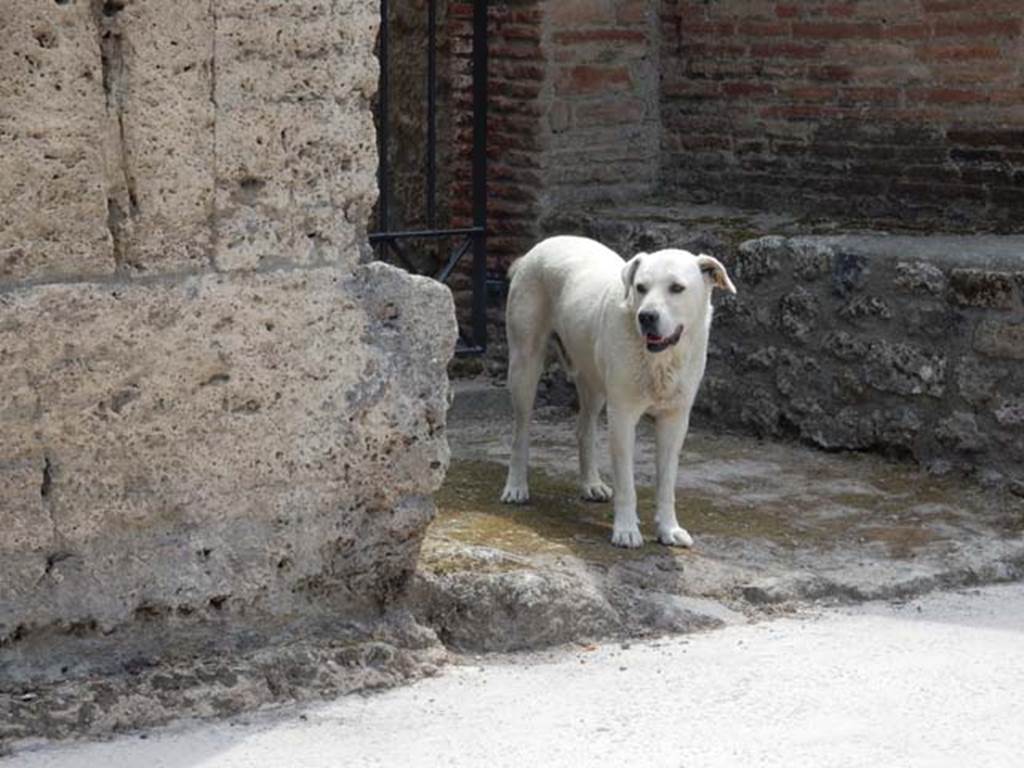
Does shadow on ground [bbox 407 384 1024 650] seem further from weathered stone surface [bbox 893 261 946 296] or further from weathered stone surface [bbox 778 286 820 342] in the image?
weathered stone surface [bbox 893 261 946 296]

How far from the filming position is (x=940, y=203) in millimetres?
8914

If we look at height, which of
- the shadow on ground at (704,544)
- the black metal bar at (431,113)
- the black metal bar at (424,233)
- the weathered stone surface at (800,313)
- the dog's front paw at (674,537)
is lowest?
the shadow on ground at (704,544)

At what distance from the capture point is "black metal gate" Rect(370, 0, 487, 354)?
893cm

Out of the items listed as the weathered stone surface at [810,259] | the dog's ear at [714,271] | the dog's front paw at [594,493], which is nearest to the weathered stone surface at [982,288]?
the weathered stone surface at [810,259]

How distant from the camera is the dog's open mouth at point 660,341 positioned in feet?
22.1

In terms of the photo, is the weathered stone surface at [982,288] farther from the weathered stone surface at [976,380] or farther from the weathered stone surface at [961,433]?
the weathered stone surface at [961,433]

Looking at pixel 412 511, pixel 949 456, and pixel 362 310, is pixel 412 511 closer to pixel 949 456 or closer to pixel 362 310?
pixel 362 310

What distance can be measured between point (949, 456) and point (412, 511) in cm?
296

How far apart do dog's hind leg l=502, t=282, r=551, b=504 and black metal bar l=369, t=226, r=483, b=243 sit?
3.31ft

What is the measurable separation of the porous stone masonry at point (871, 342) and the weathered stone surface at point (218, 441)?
2792 mm

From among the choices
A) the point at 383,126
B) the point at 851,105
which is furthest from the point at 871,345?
the point at 383,126

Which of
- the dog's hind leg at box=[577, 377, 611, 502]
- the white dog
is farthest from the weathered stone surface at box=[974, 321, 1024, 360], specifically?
the dog's hind leg at box=[577, 377, 611, 502]

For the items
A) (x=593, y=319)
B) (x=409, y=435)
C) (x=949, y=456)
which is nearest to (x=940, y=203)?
(x=949, y=456)

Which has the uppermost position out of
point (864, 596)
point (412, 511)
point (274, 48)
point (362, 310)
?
point (274, 48)
